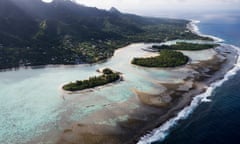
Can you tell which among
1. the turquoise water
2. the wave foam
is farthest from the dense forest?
the wave foam

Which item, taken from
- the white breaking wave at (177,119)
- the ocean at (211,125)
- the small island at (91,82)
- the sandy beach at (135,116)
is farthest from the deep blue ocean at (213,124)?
the small island at (91,82)

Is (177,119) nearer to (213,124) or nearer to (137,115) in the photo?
(213,124)

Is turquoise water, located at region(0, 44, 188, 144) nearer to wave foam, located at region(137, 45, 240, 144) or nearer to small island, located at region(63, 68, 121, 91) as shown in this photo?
small island, located at region(63, 68, 121, 91)

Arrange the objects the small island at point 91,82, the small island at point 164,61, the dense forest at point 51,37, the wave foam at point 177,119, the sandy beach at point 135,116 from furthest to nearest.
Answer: the dense forest at point 51,37, the small island at point 164,61, the small island at point 91,82, the sandy beach at point 135,116, the wave foam at point 177,119

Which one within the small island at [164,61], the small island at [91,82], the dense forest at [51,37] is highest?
the dense forest at [51,37]

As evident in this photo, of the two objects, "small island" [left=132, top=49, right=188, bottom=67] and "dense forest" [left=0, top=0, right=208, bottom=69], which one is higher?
"dense forest" [left=0, top=0, right=208, bottom=69]

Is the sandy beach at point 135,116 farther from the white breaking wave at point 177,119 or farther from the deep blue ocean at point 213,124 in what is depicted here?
the deep blue ocean at point 213,124
